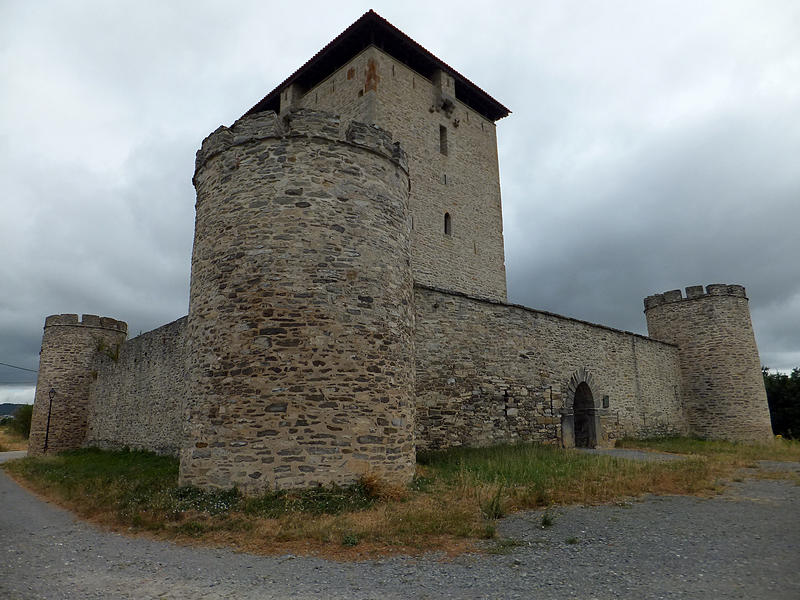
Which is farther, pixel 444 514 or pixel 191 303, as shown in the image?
pixel 191 303

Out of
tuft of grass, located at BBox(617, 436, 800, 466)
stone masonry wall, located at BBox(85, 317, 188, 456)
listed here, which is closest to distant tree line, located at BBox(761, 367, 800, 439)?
tuft of grass, located at BBox(617, 436, 800, 466)

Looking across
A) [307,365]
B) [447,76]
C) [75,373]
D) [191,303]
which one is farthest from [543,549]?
[75,373]

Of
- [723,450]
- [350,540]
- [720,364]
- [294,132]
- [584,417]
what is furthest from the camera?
[720,364]

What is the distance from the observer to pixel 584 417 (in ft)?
51.1

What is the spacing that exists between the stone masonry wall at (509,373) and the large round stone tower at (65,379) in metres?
15.7

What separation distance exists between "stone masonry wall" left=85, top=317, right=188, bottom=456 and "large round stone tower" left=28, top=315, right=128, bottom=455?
1.78 feet

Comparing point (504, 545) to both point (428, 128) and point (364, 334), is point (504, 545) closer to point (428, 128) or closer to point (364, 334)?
point (364, 334)

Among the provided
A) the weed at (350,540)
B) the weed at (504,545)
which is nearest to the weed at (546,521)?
the weed at (504,545)

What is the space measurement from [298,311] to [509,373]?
7.27 m

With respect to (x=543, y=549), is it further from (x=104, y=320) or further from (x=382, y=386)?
(x=104, y=320)

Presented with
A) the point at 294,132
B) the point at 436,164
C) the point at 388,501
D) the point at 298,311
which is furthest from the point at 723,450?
the point at 294,132

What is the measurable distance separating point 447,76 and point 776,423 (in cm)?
2305

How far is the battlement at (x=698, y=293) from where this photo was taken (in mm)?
20547

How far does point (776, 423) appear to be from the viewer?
25.2 m
